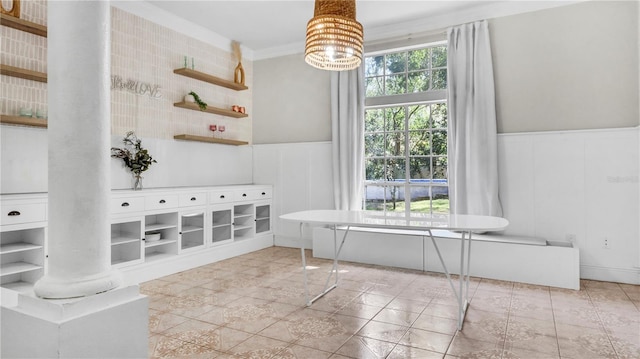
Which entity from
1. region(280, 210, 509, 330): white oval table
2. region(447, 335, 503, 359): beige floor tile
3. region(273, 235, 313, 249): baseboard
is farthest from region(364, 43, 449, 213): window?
region(447, 335, 503, 359): beige floor tile

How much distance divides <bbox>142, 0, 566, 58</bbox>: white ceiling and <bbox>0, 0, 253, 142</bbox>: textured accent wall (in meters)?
0.35

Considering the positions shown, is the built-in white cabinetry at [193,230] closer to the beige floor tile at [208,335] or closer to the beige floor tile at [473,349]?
the beige floor tile at [208,335]

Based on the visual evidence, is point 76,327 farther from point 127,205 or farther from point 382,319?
point 127,205

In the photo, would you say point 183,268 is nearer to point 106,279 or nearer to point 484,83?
point 106,279

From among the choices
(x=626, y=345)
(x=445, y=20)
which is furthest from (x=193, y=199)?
(x=626, y=345)

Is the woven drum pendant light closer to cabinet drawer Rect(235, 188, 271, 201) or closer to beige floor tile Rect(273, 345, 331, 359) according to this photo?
beige floor tile Rect(273, 345, 331, 359)

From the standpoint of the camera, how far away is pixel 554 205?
4023mm

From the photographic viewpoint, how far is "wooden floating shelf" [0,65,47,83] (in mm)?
3173

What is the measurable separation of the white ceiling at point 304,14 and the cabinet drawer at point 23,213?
2576 mm

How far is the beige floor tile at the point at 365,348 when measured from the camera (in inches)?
88.0

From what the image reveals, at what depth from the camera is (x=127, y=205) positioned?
364 centimetres

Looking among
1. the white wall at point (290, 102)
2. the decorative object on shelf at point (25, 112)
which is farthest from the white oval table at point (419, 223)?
the decorative object on shelf at point (25, 112)

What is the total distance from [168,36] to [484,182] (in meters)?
4.12

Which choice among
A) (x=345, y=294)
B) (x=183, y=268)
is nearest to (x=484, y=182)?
(x=345, y=294)
